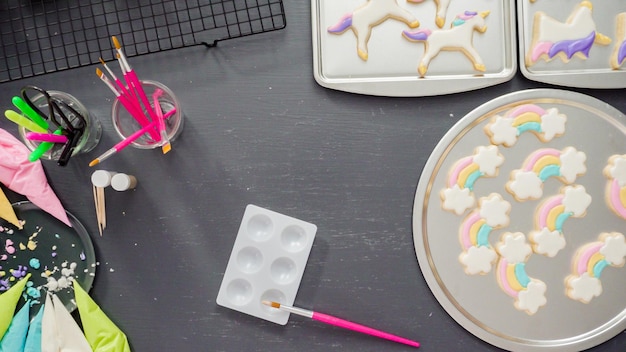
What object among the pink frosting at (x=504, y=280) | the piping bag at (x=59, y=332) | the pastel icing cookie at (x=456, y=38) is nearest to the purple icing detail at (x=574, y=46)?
the pastel icing cookie at (x=456, y=38)

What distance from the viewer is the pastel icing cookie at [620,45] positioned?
83 cm

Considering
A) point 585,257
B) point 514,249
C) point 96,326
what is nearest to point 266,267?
point 96,326

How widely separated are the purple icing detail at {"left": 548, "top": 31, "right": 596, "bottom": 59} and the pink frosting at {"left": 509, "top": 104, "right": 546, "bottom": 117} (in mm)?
86

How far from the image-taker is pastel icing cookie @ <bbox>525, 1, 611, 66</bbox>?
83 centimetres

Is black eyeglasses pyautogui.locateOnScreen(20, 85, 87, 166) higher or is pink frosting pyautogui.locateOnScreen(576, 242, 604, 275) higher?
black eyeglasses pyautogui.locateOnScreen(20, 85, 87, 166)

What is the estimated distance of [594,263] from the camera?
0.83m

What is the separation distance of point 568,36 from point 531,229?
30 centimetres

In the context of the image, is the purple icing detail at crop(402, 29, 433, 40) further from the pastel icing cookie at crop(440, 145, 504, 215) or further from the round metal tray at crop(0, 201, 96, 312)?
the round metal tray at crop(0, 201, 96, 312)

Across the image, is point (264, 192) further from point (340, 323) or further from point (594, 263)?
point (594, 263)

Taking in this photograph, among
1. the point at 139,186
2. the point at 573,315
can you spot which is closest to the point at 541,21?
the point at 573,315

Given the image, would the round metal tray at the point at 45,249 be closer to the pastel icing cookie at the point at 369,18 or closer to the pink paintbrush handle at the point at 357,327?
the pink paintbrush handle at the point at 357,327

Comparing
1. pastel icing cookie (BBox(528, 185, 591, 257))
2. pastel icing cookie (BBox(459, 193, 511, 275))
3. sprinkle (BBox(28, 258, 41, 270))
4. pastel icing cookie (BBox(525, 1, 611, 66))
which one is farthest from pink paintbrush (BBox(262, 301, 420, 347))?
pastel icing cookie (BBox(525, 1, 611, 66))

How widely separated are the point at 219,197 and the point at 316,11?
1.08ft

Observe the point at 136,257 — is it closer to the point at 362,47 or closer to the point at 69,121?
the point at 69,121
